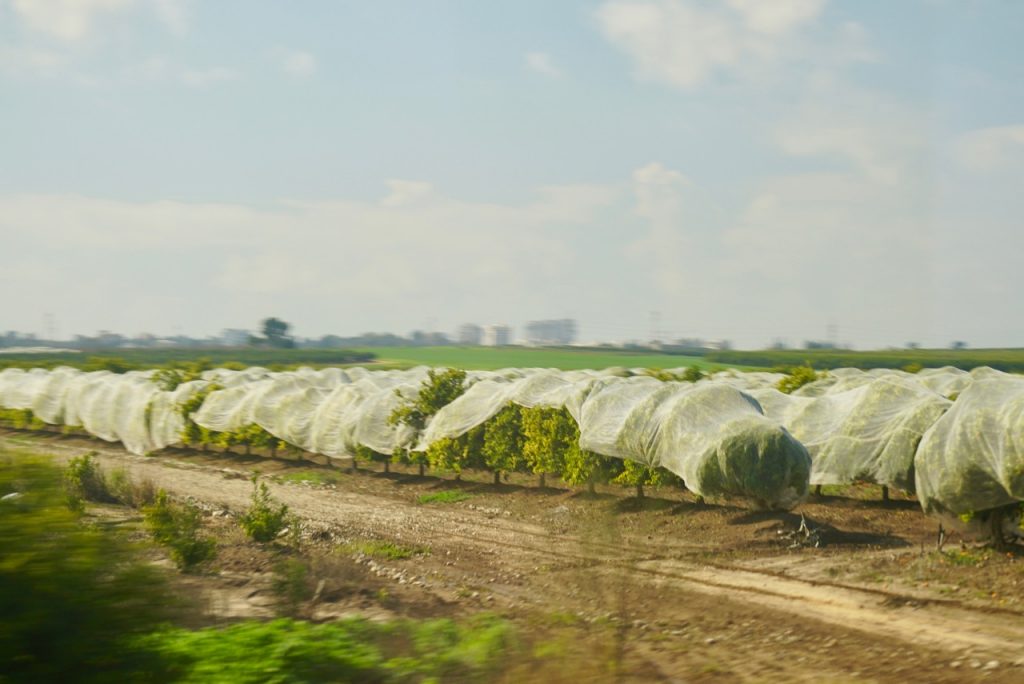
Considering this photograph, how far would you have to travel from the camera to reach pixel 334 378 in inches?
1479

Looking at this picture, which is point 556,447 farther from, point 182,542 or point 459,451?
point 182,542

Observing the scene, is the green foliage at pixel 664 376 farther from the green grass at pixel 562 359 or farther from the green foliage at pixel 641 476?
the green grass at pixel 562 359

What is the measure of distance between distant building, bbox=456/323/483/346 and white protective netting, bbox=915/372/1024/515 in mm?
113107

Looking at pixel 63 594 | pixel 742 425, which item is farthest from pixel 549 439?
pixel 63 594

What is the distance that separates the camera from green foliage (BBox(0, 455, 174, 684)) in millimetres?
3844

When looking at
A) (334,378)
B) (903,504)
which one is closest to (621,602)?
(903,504)

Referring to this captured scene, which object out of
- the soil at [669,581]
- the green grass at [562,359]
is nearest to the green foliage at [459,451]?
the soil at [669,581]

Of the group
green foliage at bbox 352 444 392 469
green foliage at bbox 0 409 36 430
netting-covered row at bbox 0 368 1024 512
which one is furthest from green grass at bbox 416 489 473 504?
green foliage at bbox 0 409 36 430

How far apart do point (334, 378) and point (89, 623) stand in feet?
111

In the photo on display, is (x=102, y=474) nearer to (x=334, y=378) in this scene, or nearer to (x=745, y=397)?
(x=745, y=397)

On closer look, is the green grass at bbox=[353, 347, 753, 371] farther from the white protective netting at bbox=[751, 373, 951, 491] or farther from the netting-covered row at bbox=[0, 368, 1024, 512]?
the white protective netting at bbox=[751, 373, 951, 491]

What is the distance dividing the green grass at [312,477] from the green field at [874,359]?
136 feet

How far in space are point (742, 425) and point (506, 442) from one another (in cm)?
738

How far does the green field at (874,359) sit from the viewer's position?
6681 cm
